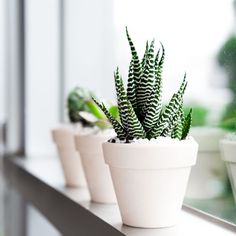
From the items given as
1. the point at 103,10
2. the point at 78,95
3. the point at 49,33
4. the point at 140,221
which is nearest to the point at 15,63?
the point at 49,33

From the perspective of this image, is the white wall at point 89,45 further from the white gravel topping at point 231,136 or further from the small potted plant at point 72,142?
the white gravel topping at point 231,136

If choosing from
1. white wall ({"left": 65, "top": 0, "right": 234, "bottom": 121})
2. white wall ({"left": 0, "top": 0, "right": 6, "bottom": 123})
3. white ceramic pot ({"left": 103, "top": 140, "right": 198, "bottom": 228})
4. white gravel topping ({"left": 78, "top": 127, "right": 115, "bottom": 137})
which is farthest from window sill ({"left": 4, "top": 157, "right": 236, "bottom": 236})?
white wall ({"left": 0, "top": 0, "right": 6, "bottom": 123})

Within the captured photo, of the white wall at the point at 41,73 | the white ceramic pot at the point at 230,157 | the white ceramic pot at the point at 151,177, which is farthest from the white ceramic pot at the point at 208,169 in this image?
the white wall at the point at 41,73

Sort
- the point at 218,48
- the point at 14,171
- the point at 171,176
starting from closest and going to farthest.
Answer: the point at 171,176, the point at 218,48, the point at 14,171

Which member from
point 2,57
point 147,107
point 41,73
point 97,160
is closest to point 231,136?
point 147,107

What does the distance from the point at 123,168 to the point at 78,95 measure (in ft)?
1.93

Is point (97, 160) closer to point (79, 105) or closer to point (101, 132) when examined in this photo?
point (101, 132)

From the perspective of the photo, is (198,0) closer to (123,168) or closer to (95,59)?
(123,168)

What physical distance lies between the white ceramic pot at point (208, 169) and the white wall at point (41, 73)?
113 cm

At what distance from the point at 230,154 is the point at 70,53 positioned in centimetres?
136

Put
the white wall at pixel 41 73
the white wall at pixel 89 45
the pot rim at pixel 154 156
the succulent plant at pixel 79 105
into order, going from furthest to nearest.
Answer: the white wall at pixel 41 73, the white wall at pixel 89 45, the succulent plant at pixel 79 105, the pot rim at pixel 154 156

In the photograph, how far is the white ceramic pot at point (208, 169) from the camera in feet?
4.01

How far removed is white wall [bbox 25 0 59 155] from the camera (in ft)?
7.79

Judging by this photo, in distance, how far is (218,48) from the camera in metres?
1.24
